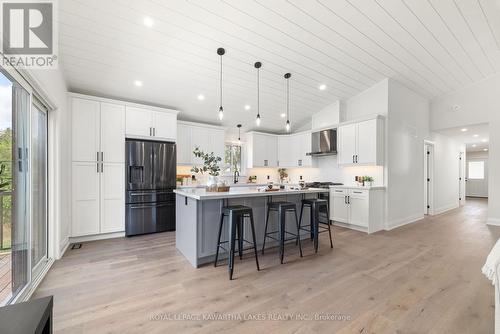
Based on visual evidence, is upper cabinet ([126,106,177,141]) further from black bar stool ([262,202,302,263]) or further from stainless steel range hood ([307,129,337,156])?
stainless steel range hood ([307,129,337,156])

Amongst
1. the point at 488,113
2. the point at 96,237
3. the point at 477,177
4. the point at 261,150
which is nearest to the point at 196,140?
the point at 261,150

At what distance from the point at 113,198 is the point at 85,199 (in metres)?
0.42

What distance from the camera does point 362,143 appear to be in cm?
504

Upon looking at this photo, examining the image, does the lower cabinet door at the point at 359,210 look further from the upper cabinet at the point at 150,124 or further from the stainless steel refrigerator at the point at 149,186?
the upper cabinet at the point at 150,124

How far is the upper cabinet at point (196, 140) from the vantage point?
5496 mm

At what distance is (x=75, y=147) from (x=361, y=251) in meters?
5.07

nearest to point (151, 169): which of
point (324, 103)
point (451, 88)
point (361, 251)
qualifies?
point (361, 251)

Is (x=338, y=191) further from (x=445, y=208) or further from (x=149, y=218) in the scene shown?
(x=445, y=208)

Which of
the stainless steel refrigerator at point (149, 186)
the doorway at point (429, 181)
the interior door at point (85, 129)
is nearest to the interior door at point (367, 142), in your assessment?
the doorway at point (429, 181)

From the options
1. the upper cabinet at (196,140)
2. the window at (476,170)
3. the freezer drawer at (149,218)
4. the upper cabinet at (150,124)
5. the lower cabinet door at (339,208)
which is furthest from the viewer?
the window at (476,170)

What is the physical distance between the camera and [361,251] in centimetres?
356

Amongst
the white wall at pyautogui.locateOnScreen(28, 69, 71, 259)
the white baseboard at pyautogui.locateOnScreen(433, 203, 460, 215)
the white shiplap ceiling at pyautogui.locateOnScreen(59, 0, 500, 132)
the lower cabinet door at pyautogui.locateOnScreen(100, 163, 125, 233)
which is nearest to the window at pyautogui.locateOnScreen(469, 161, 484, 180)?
the white baseboard at pyautogui.locateOnScreen(433, 203, 460, 215)

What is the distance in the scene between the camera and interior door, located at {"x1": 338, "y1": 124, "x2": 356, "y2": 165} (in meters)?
5.22

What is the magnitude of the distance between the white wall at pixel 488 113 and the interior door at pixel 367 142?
305cm
